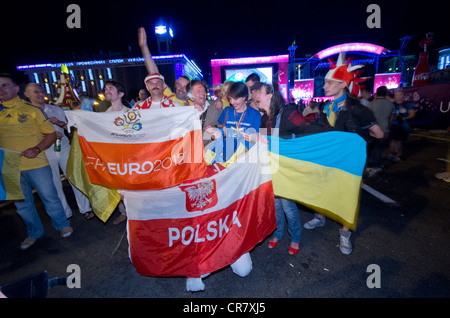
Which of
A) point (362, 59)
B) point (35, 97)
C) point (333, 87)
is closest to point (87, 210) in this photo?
point (35, 97)

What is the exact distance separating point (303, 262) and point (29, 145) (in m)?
4.06

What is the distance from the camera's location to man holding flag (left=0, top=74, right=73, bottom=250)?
306cm

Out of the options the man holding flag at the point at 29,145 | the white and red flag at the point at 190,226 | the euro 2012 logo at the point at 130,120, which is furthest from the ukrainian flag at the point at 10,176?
the white and red flag at the point at 190,226

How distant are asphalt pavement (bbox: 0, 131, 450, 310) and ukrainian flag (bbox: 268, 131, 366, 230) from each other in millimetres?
593

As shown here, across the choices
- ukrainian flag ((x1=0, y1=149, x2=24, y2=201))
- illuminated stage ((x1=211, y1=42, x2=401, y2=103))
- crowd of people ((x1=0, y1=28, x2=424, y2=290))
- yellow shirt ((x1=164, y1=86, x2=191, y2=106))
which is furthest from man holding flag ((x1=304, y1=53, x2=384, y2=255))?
illuminated stage ((x1=211, y1=42, x2=401, y2=103))

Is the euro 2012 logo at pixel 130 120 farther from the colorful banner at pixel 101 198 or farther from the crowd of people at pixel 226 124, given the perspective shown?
the colorful banner at pixel 101 198

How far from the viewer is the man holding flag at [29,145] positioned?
10.0 ft

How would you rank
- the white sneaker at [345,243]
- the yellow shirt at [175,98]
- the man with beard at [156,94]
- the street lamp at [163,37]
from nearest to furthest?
the white sneaker at [345,243] < the man with beard at [156,94] < the yellow shirt at [175,98] < the street lamp at [163,37]

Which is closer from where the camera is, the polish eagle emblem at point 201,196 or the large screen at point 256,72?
the polish eagle emblem at point 201,196

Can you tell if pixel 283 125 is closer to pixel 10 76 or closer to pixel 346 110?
pixel 346 110

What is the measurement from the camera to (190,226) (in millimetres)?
2281

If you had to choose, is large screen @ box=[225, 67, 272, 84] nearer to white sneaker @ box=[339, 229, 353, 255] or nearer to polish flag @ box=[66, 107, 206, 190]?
polish flag @ box=[66, 107, 206, 190]

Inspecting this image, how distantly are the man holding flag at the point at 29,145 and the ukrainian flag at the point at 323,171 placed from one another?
331 cm
